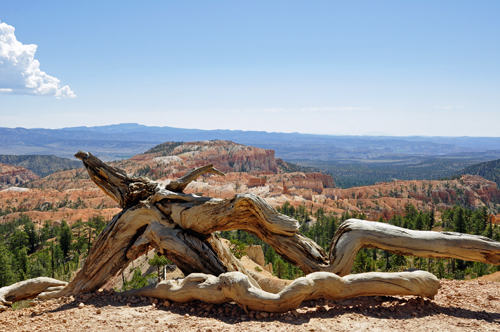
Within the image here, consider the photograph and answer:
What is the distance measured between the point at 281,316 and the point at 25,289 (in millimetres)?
7032

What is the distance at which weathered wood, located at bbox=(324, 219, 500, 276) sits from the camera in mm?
7062

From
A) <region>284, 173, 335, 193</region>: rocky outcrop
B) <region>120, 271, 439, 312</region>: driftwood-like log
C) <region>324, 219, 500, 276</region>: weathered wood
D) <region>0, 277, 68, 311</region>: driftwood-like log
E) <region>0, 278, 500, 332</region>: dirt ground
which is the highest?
<region>324, 219, 500, 276</region>: weathered wood

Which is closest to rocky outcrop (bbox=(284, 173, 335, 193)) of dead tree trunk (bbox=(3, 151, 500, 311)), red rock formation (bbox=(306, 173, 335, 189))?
red rock formation (bbox=(306, 173, 335, 189))

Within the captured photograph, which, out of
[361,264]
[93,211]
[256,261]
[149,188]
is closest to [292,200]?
[93,211]

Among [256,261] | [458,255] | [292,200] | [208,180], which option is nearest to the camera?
[458,255]

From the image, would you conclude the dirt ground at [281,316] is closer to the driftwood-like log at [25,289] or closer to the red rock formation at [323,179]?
the driftwood-like log at [25,289]

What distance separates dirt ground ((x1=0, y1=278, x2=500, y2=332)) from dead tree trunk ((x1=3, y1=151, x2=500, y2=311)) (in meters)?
0.23

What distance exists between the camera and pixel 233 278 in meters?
6.17

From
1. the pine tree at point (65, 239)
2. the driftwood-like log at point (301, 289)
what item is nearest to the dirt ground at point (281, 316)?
the driftwood-like log at point (301, 289)

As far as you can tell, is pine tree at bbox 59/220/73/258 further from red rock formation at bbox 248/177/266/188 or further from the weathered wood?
red rock formation at bbox 248/177/266/188

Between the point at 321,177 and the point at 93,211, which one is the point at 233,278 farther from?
the point at 321,177

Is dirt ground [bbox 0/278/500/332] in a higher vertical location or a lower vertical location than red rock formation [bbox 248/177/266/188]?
higher

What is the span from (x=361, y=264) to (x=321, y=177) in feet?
474

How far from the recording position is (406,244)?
747 cm
